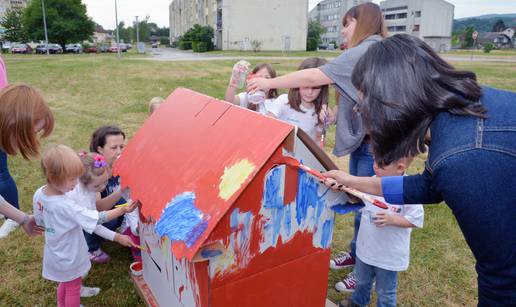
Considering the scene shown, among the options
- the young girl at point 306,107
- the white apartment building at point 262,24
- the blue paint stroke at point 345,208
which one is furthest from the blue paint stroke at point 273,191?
the white apartment building at point 262,24

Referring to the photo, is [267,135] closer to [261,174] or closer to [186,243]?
[261,174]

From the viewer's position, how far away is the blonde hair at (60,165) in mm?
2078

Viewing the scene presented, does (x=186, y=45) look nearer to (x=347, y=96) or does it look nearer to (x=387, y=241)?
(x=347, y=96)

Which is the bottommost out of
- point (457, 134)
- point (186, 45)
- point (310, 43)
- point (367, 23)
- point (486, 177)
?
point (486, 177)

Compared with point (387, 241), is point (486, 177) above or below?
above

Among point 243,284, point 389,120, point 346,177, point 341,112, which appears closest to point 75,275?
point 243,284

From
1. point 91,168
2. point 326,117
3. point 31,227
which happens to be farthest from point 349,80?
point 31,227

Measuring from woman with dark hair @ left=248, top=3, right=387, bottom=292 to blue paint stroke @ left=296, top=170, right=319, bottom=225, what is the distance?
48 cm

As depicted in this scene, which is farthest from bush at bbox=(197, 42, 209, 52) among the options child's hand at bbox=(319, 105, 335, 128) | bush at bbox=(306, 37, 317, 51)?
child's hand at bbox=(319, 105, 335, 128)

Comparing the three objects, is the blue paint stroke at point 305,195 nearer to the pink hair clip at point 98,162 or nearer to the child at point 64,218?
the child at point 64,218

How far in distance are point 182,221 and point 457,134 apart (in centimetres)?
113

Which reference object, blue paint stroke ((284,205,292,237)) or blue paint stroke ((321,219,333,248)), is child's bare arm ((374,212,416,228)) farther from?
blue paint stroke ((284,205,292,237))

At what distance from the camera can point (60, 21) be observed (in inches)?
1582

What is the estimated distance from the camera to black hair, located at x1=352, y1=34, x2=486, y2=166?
1.13 metres
